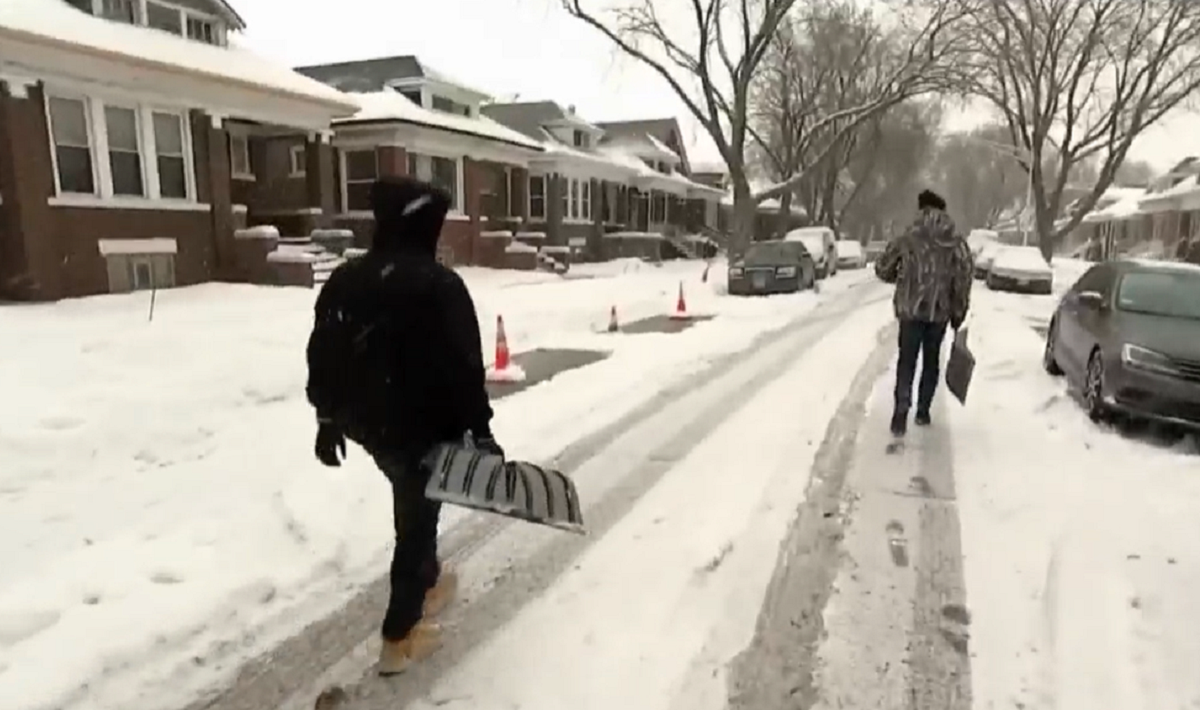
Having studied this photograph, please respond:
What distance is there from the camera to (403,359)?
10.2ft

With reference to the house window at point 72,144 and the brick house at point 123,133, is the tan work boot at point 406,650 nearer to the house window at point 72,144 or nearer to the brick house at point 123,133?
the brick house at point 123,133

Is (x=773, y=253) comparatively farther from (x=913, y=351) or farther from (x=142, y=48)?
(x=913, y=351)

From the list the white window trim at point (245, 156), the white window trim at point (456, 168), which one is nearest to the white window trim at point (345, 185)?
the white window trim at point (456, 168)

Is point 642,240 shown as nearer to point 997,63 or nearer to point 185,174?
point 997,63

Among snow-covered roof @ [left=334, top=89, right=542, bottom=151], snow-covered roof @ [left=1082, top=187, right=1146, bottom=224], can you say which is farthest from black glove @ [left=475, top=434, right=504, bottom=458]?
snow-covered roof @ [left=1082, top=187, right=1146, bottom=224]

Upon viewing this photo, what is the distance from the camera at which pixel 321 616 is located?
391 cm

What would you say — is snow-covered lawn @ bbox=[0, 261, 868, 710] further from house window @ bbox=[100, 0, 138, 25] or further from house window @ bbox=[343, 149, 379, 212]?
house window @ bbox=[343, 149, 379, 212]

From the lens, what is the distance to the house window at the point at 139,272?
51.5 ft

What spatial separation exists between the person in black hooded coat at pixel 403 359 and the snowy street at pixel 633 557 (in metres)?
0.75

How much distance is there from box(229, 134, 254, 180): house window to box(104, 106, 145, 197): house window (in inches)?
229

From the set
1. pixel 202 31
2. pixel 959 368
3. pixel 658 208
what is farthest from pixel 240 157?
pixel 658 208

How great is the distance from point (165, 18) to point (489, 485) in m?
19.6

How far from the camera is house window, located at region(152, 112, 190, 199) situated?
16.7 meters

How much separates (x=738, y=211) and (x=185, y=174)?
56.7ft
